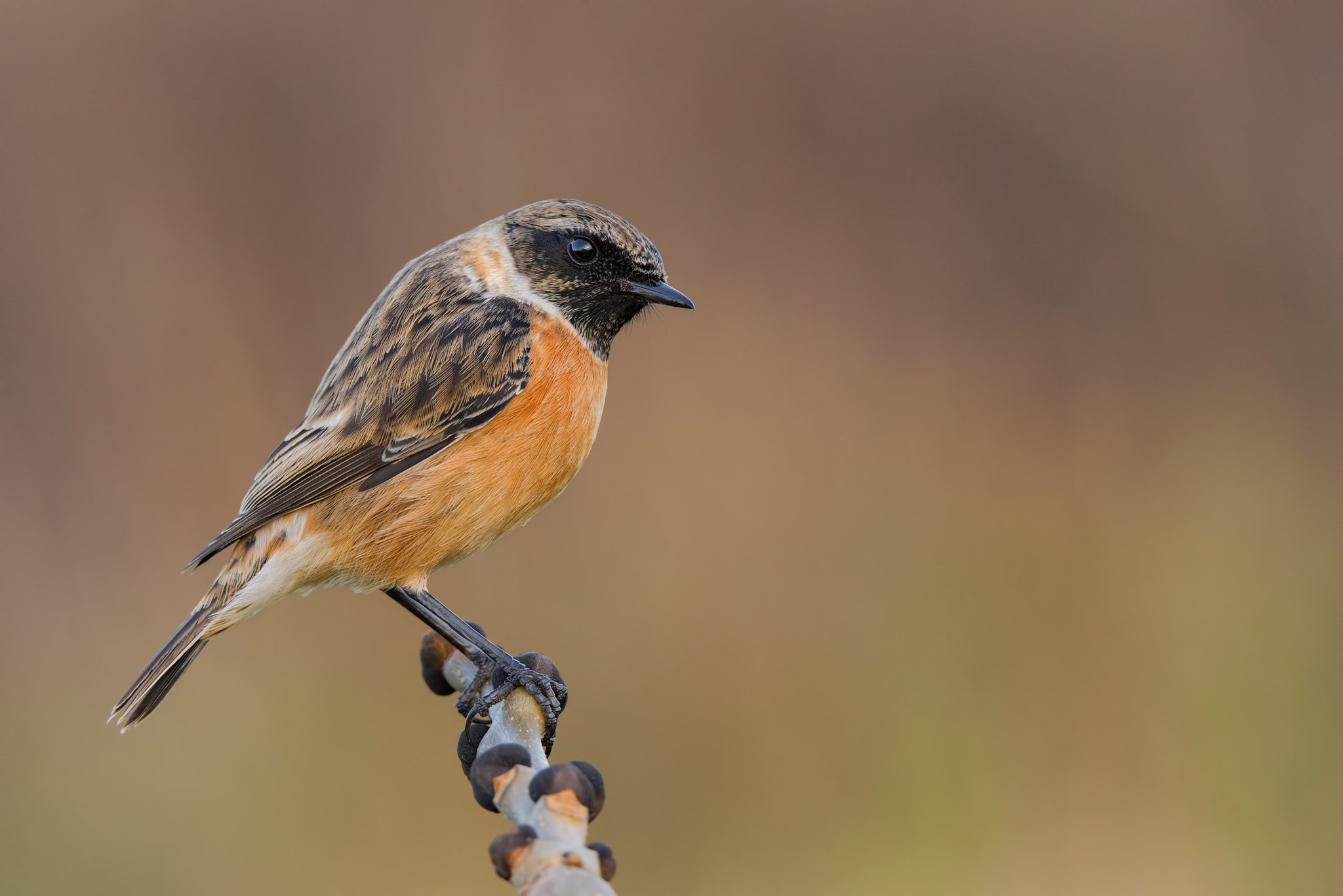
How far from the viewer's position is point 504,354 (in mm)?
3191

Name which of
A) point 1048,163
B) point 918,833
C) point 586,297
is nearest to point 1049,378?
point 1048,163

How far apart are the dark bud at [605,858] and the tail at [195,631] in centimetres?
195

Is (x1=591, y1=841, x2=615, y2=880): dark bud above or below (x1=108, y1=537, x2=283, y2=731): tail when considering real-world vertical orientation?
below

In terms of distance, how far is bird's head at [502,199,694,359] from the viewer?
3232 mm

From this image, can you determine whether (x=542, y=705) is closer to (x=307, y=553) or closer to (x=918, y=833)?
(x=307, y=553)

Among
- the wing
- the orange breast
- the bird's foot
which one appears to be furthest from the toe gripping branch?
the wing

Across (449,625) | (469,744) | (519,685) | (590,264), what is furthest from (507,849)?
(590,264)

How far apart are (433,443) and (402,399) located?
17 centimetres

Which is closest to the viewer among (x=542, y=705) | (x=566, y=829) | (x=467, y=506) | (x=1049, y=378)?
(x=566, y=829)

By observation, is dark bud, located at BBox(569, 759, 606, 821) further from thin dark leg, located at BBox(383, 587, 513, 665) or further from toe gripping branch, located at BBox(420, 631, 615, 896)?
thin dark leg, located at BBox(383, 587, 513, 665)

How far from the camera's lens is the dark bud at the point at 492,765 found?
1.72m

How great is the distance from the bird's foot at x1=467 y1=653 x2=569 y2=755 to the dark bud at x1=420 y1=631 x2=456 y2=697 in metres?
0.08

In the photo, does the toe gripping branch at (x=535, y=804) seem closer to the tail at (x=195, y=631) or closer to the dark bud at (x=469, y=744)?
the dark bud at (x=469, y=744)

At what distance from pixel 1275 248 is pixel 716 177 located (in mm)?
3322
